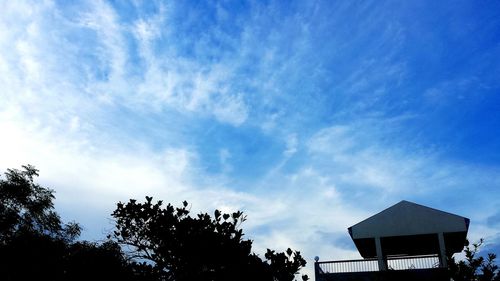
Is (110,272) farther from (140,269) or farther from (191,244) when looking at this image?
(191,244)

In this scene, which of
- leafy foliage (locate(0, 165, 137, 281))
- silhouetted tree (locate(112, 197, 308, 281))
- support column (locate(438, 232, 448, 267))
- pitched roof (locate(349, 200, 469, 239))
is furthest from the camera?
pitched roof (locate(349, 200, 469, 239))

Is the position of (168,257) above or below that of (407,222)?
below

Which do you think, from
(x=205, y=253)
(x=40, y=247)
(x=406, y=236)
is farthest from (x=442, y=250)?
(x=40, y=247)

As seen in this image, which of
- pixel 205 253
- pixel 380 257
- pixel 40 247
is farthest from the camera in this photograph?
pixel 380 257

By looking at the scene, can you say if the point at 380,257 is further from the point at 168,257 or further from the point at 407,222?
the point at 168,257

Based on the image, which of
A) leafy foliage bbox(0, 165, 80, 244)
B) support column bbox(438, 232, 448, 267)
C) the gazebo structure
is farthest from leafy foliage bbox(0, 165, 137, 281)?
support column bbox(438, 232, 448, 267)

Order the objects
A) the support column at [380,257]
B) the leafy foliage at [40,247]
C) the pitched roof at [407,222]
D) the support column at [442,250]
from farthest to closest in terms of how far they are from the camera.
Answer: the pitched roof at [407,222] < the support column at [380,257] < the support column at [442,250] < the leafy foliage at [40,247]

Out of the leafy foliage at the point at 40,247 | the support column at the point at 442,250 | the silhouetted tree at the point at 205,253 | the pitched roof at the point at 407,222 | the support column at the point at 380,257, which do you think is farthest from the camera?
the pitched roof at the point at 407,222

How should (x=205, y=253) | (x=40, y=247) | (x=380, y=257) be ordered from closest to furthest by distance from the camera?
(x=205, y=253) < (x=40, y=247) < (x=380, y=257)

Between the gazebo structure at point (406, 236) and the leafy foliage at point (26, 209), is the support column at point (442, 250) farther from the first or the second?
the leafy foliage at point (26, 209)

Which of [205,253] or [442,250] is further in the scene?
[442,250]

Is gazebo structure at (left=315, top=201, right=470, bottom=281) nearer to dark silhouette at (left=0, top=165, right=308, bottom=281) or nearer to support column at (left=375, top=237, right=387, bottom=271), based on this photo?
support column at (left=375, top=237, right=387, bottom=271)

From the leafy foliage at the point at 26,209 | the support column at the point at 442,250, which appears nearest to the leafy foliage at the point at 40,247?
the leafy foliage at the point at 26,209

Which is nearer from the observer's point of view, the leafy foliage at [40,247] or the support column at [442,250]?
the leafy foliage at [40,247]
